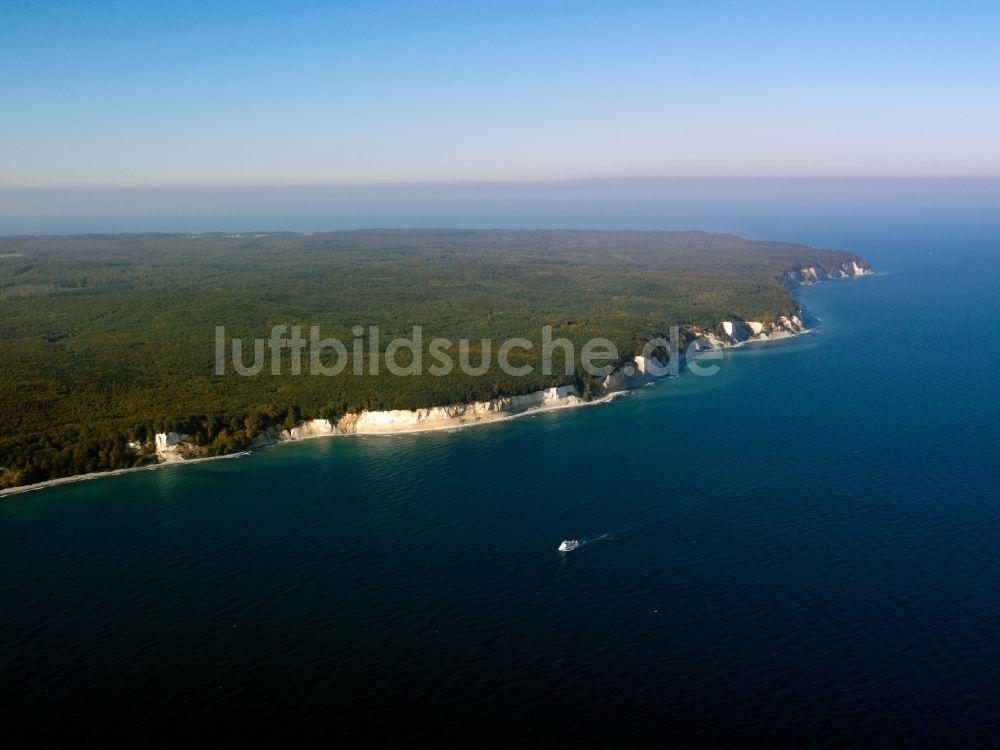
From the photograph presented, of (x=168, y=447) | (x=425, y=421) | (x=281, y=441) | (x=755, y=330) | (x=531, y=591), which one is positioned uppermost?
(x=755, y=330)

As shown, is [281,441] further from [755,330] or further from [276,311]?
[755,330]

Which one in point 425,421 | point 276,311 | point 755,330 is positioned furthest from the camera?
point 755,330

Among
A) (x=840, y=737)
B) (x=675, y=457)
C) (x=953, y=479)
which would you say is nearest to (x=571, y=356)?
(x=675, y=457)

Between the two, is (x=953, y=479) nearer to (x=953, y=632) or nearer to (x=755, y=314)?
(x=953, y=632)

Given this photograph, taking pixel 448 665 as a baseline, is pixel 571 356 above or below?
above

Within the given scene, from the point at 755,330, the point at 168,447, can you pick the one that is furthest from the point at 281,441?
the point at 755,330
